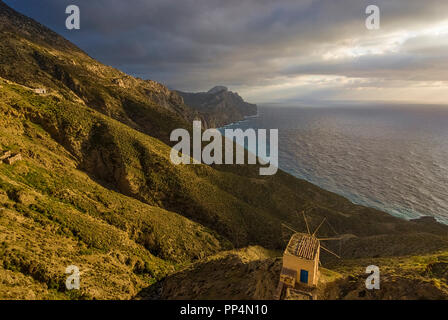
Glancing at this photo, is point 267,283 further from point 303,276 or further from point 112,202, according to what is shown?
point 112,202

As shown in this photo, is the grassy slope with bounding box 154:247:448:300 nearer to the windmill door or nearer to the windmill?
the windmill

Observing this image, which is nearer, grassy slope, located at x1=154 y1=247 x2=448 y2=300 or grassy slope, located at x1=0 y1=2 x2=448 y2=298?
grassy slope, located at x1=154 y1=247 x2=448 y2=300

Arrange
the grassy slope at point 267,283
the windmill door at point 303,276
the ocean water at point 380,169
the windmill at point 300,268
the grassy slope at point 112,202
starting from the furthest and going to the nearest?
the ocean water at point 380,169 → the grassy slope at point 112,202 → the windmill door at point 303,276 → the windmill at point 300,268 → the grassy slope at point 267,283

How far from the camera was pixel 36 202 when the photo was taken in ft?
82.5

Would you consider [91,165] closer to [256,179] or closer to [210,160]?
[210,160]

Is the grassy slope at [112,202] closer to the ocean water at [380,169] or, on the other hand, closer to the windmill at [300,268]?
the windmill at [300,268]

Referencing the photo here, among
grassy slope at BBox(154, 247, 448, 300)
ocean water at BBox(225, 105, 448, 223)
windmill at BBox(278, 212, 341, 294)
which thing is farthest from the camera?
ocean water at BBox(225, 105, 448, 223)

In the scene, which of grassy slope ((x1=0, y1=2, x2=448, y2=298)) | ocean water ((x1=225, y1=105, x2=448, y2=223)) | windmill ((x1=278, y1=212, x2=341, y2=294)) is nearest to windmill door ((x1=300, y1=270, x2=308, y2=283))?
windmill ((x1=278, y1=212, x2=341, y2=294))

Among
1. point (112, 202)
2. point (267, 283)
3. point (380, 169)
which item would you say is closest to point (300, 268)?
point (267, 283)

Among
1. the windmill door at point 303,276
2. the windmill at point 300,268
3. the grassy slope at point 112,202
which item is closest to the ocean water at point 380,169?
the grassy slope at point 112,202

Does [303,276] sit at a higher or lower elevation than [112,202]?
lower

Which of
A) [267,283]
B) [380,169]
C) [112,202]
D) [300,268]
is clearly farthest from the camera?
[380,169]

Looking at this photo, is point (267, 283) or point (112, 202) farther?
point (112, 202)
